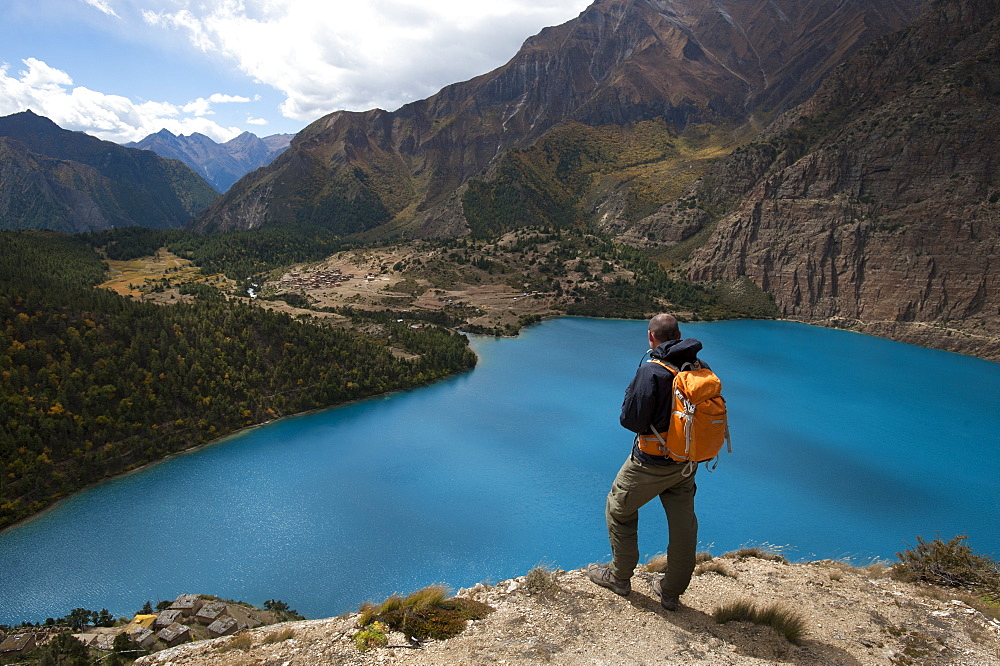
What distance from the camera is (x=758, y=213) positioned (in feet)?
290

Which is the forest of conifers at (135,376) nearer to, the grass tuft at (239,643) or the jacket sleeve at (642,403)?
the grass tuft at (239,643)

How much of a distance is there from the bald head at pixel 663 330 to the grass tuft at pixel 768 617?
342 cm

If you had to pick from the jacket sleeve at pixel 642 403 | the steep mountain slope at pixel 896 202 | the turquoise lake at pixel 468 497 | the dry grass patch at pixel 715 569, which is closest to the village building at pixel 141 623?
the turquoise lake at pixel 468 497

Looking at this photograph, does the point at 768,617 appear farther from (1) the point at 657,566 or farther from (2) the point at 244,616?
(2) the point at 244,616

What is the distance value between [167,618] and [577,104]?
655 ft

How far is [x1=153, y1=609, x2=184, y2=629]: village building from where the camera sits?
16219 millimetres

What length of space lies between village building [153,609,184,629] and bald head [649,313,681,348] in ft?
58.0

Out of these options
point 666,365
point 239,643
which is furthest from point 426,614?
point 666,365

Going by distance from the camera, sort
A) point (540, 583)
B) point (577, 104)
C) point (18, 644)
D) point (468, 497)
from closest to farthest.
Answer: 1. point (540, 583)
2. point (18, 644)
3. point (468, 497)
4. point (577, 104)

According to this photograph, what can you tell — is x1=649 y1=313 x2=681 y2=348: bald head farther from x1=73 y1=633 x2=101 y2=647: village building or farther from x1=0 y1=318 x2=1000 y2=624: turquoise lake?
x1=73 y1=633 x2=101 y2=647: village building

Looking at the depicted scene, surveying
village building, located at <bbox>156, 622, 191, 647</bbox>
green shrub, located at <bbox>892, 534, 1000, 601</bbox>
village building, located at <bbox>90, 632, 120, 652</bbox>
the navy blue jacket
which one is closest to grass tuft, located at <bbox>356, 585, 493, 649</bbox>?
the navy blue jacket

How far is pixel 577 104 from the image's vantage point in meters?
190

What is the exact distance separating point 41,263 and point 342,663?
85.4 m

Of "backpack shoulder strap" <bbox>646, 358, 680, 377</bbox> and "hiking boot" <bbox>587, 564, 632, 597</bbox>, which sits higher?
"backpack shoulder strap" <bbox>646, 358, 680, 377</bbox>
